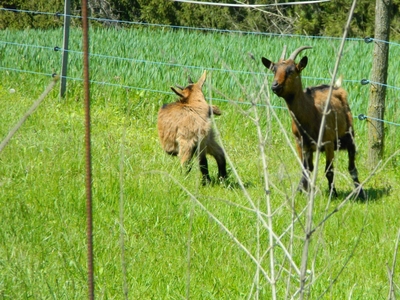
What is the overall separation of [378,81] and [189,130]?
6.89 ft

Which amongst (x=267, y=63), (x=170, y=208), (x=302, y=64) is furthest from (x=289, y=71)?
(x=170, y=208)

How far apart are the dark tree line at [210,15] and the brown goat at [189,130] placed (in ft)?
58.3

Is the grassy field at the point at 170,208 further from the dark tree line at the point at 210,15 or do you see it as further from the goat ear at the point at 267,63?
the dark tree line at the point at 210,15

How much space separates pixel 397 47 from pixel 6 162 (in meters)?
9.74

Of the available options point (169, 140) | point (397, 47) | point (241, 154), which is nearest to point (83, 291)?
point (169, 140)

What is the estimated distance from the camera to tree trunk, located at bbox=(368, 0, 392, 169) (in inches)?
302

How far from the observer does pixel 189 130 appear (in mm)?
7309

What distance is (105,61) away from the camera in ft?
39.8

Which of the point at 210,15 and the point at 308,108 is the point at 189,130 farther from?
the point at 210,15

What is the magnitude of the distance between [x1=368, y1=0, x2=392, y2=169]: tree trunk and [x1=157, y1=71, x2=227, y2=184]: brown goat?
167 centimetres

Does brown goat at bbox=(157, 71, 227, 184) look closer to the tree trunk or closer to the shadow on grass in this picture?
the shadow on grass

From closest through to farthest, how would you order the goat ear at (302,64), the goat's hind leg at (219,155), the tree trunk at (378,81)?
the goat ear at (302,64) → the goat's hind leg at (219,155) → the tree trunk at (378,81)

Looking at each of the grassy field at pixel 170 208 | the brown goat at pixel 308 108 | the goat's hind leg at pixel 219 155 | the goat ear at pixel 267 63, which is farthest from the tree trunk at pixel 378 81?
the goat's hind leg at pixel 219 155

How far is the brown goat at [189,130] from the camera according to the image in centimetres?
731
